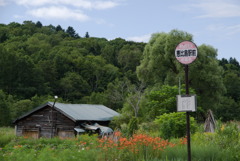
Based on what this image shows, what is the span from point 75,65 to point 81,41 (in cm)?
2160

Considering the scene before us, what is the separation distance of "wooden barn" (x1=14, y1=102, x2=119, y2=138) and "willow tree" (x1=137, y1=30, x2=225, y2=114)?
24.1ft

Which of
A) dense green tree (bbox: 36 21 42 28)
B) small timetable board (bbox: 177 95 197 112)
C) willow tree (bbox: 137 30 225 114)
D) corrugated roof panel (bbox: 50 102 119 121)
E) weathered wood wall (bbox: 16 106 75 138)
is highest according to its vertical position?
dense green tree (bbox: 36 21 42 28)

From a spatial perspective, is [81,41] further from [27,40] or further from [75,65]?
[75,65]

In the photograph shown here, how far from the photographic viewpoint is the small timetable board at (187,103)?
7.01 metres

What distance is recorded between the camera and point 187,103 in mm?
7062

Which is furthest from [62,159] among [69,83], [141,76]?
[69,83]

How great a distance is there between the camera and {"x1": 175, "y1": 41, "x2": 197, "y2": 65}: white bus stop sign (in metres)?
7.46

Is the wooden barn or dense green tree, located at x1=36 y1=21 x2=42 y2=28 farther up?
dense green tree, located at x1=36 y1=21 x2=42 y2=28

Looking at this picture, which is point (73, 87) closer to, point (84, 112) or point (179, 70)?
point (84, 112)

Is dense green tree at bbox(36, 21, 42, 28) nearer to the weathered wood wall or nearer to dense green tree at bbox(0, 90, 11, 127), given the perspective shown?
dense green tree at bbox(0, 90, 11, 127)

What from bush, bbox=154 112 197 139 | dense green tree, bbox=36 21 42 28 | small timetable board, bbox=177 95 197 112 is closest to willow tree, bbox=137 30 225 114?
bush, bbox=154 112 197 139

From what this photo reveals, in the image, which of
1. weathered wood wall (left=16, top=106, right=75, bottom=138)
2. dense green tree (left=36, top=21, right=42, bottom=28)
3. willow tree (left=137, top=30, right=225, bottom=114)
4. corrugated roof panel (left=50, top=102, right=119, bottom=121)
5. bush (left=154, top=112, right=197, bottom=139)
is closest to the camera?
bush (left=154, top=112, right=197, bottom=139)

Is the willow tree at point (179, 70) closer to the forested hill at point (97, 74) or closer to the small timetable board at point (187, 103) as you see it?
the forested hill at point (97, 74)

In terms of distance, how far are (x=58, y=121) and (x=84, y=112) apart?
2.92m
